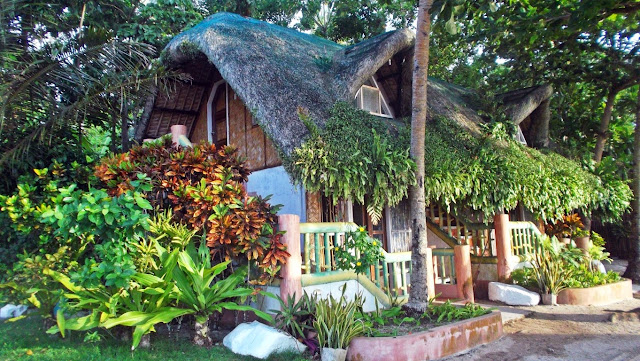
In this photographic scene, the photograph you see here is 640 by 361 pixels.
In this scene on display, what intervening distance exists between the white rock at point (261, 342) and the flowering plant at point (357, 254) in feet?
4.27

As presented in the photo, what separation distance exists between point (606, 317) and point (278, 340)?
5.40m

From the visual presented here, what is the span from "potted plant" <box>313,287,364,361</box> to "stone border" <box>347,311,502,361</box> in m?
0.12

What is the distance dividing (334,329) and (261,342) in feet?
2.57

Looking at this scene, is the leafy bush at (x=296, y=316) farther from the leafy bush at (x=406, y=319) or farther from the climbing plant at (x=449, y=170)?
the climbing plant at (x=449, y=170)

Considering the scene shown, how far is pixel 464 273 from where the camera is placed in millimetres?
7922

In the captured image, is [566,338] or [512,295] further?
[512,295]

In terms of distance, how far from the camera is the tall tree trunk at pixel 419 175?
5.98m

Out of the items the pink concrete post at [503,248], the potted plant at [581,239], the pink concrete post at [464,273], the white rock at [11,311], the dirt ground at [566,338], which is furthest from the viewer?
the potted plant at [581,239]

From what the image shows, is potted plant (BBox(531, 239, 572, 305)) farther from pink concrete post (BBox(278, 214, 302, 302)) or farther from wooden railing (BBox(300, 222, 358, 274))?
pink concrete post (BBox(278, 214, 302, 302))

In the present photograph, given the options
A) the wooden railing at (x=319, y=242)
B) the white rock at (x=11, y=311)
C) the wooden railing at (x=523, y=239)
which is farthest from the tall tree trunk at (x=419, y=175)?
the white rock at (x=11, y=311)

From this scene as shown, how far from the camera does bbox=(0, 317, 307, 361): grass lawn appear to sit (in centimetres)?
458

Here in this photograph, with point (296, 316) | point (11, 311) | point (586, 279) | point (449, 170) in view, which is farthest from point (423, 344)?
point (11, 311)

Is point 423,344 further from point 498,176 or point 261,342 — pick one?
point 498,176

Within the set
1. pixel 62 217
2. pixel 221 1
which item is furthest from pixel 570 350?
pixel 221 1
